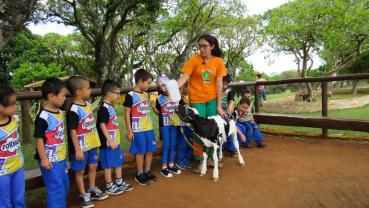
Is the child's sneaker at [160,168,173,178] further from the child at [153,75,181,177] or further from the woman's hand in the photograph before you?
the woman's hand

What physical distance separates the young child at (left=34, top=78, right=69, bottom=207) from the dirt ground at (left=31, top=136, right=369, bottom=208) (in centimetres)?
57

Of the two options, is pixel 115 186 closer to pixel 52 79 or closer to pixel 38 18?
pixel 52 79

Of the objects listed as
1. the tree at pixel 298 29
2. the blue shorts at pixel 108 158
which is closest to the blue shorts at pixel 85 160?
the blue shorts at pixel 108 158

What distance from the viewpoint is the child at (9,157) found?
2.64 m

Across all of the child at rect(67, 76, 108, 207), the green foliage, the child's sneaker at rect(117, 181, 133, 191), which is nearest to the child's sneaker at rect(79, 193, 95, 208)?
the child at rect(67, 76, 108, 207)

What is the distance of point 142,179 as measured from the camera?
4016 millimetres

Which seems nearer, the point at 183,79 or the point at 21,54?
the point at 183,79

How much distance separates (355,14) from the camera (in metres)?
16.3

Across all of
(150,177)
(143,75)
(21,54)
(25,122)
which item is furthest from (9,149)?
(21,54)

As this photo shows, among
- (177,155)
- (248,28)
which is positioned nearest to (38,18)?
(177,155)

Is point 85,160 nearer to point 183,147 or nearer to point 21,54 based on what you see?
point 183,147

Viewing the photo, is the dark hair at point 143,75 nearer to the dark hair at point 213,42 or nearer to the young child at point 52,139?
the dark hair at point 213,42

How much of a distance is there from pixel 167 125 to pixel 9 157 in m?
2.01

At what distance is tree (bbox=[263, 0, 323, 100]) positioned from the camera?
17.2 meters
